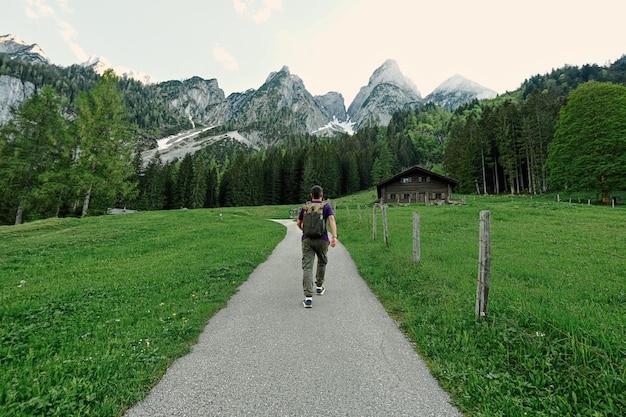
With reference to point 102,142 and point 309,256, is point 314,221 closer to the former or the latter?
point 309,256

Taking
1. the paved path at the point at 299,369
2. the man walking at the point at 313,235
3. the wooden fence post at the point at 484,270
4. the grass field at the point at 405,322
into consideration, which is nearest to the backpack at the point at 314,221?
the man walking at the point at 313,235

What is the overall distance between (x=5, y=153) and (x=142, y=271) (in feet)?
117

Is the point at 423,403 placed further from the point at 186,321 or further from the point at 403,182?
the point at 403,182

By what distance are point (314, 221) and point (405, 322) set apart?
2.98 meters

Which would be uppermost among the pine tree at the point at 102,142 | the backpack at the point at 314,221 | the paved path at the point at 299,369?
the pine tree at the point at 102,142

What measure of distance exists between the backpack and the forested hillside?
105 ft

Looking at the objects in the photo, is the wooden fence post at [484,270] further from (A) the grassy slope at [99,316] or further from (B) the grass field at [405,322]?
(A) the grassy slope at [99,316]

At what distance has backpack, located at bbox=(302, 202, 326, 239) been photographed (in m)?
6.46

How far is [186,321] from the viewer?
5.16m

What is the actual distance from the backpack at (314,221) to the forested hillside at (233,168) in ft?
105

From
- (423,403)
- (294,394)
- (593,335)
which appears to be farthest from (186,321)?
(593,335)

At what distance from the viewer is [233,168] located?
76875mm

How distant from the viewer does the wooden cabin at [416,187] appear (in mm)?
45906

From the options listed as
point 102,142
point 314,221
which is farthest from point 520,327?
point 102,142
